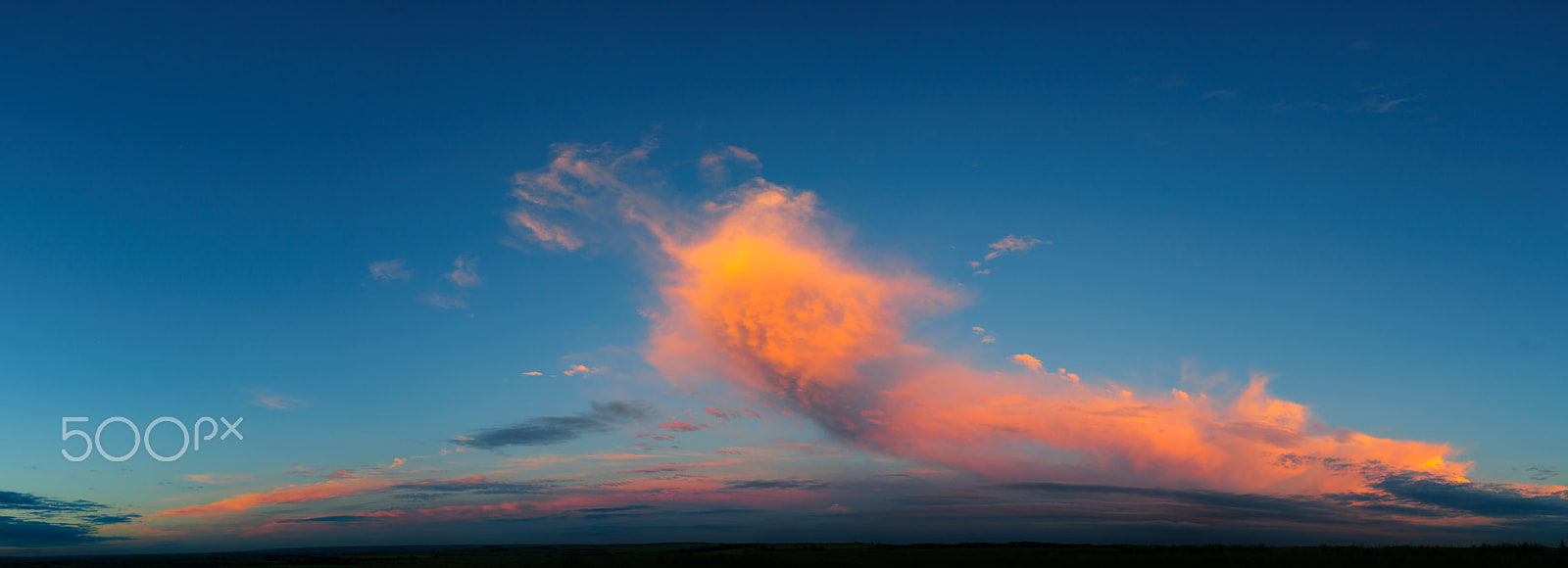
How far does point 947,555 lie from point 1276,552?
4462 centimetres

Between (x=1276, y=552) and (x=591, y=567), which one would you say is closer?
(x=1276, y=552)

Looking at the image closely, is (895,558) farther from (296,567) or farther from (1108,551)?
(296,567)

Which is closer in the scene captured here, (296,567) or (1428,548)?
(1428,548)

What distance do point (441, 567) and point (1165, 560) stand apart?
143m

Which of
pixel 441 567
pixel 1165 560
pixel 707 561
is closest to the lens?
pixel 1165 560

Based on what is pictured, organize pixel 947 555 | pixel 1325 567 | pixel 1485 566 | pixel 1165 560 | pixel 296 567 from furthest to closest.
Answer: pixel 296 567
pixel 947 555
pixel 1165 560
pixel 1325 567
pixel 1485 566

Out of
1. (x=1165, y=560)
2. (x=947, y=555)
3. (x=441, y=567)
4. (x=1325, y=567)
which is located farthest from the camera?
(x=441, y=567)

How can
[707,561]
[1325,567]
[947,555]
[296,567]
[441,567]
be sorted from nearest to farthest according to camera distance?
[1325,567] < [707,561] < [947,555] < [441,567] < [296,567]

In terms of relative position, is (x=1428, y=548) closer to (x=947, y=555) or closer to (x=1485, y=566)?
(x=1485, y=566)

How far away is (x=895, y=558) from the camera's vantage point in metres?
120

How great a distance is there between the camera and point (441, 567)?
16462 centimetres

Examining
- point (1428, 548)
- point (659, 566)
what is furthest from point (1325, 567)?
point (659, 566)

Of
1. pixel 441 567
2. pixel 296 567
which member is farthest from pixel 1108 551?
pixel 296 567

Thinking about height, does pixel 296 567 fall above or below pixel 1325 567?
below
